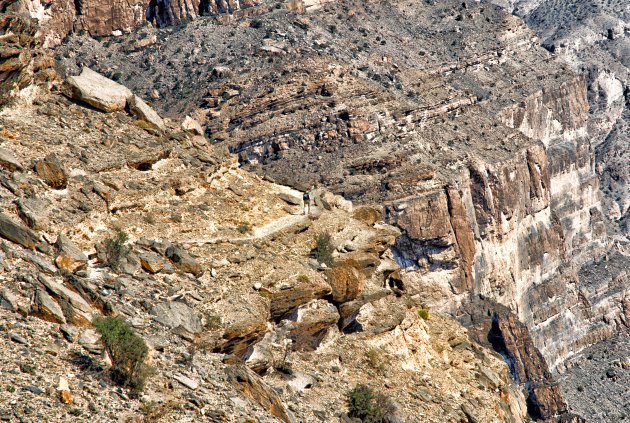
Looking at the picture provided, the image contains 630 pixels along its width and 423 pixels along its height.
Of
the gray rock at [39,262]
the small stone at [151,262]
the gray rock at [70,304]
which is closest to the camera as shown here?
the gray rock at [70,304]

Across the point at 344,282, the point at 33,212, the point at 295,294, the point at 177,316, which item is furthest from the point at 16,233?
the point at 344,282

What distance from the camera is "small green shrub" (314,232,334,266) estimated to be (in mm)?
57406

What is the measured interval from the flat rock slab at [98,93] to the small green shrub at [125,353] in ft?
52.5

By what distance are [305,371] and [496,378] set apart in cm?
1201

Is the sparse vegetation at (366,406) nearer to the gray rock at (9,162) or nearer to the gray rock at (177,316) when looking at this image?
the gray rock at (177,316)

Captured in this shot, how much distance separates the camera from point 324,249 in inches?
→ 2276

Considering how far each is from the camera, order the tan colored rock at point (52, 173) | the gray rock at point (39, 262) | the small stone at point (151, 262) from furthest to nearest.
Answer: the tan colored rock at point (52, 173), the small stone at point (151, 262), the gray rock at point (39, 262)

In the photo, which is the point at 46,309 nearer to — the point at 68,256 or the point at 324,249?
the point at 68,256

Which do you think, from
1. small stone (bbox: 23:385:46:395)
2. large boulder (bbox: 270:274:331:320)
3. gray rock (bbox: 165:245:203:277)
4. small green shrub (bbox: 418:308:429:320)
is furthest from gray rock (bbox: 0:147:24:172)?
small green shrub (bbox: 418:308:429:320)

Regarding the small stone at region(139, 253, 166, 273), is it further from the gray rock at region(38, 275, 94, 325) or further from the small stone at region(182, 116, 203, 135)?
the small stone at region(182, 116, 203, 135)

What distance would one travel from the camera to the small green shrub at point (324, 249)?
57.4 meters

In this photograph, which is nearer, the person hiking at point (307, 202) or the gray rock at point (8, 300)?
the gray rock at point (8, 300)

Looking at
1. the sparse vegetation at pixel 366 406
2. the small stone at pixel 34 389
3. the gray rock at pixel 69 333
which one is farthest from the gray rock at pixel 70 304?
the sparse vegetation at pixel 366 406

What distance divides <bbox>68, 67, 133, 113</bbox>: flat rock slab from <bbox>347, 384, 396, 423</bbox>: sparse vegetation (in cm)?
1479
